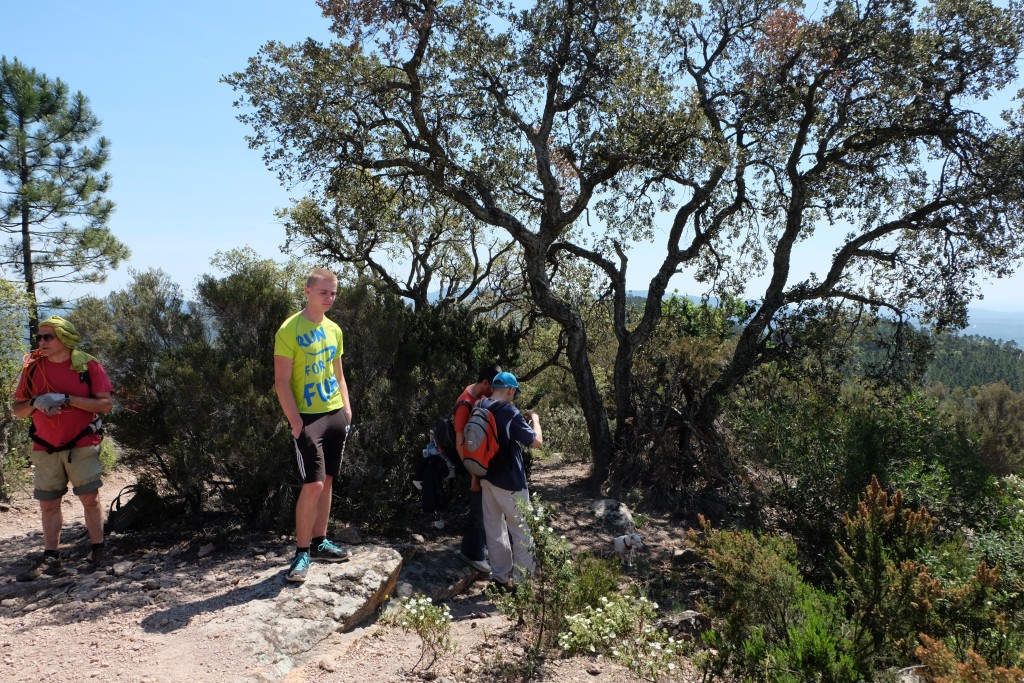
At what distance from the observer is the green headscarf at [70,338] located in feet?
15.3

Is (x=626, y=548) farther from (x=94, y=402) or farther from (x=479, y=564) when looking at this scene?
(x=94, y=402)

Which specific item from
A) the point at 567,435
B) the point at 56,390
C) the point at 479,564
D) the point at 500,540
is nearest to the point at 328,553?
the point at 500,540

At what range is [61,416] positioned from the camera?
4.70 m

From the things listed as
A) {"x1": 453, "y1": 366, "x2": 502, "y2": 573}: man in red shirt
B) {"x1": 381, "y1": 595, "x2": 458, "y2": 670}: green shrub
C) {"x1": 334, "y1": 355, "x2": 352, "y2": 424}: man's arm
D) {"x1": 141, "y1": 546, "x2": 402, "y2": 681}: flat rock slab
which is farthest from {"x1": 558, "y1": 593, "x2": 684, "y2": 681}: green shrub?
{"x1": 334, "y1": 355, "x2": 352, "y2": 424}: man's arm

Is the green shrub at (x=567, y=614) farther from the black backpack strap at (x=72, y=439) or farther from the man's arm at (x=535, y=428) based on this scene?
the black backpack strap at (x=72, y=439)

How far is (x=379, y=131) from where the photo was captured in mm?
9125

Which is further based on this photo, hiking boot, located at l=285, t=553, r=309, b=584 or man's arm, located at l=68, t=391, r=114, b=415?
man's arm, located at l=68, t=391, r=114, b=415

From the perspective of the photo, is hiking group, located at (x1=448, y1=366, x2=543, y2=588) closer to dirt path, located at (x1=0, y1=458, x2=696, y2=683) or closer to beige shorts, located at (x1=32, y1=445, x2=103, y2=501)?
dirt path, located at (x1=0, y1=458, x2=696, y2=683)

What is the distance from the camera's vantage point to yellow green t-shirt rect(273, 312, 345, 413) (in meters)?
4.36

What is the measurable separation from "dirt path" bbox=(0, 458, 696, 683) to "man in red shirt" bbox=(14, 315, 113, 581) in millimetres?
481

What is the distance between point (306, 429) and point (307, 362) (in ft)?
1.42

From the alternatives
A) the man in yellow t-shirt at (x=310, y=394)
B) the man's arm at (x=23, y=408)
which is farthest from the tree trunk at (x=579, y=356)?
the man's arm at (x=23, y=408)

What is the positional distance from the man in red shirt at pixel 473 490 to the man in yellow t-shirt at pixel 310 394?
3.07 feet

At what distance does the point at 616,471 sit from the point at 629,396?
1072 millimetres
